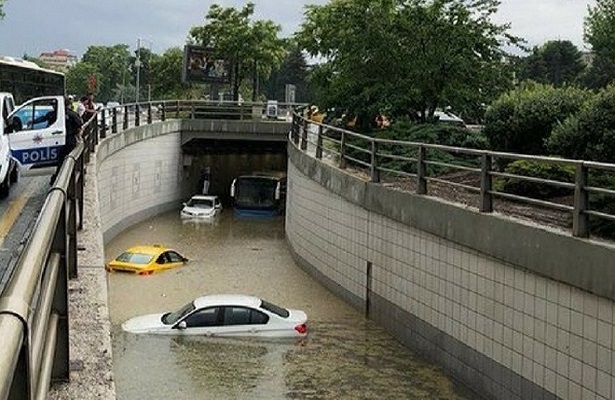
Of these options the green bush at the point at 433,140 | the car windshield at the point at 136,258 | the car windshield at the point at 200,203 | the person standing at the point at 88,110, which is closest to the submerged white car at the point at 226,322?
the green bush at the point at 433,140

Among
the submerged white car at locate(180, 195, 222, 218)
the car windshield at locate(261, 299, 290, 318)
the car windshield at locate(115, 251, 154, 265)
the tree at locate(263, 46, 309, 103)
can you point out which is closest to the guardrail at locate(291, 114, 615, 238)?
the car windshield at locate(261, 299, 290, 318)

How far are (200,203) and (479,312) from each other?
28.8m

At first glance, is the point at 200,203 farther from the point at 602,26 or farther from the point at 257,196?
the point at 602,26

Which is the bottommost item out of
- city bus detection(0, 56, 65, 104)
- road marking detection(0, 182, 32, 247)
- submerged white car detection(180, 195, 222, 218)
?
submerged white car detection(180, 195, 222, 218)

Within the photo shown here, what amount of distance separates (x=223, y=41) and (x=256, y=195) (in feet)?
80.9

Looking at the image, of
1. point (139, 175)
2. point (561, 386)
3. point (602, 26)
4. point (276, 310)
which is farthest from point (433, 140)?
point (602, 26)

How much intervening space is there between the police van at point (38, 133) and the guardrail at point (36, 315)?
49.8 ft

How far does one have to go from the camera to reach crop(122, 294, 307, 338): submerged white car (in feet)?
61.7

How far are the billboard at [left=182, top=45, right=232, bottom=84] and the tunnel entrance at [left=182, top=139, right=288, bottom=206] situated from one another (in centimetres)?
1313

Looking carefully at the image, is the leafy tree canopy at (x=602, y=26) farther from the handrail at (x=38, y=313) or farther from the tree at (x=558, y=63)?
the handrail at (x=38, y=313)

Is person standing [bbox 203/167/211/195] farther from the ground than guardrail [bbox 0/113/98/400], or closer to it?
closer to it

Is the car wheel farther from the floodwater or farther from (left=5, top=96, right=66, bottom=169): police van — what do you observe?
the floodwater

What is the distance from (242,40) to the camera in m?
64.5

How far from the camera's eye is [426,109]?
29281mm
